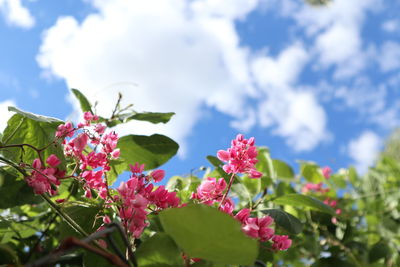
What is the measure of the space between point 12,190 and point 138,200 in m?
0.36

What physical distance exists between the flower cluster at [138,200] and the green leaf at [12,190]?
0.24 metres

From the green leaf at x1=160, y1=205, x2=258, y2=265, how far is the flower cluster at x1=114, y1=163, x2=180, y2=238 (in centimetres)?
13

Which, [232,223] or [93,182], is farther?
[93,182]

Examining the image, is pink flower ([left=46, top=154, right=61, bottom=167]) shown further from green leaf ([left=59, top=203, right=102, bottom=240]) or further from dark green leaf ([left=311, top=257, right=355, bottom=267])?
dark green leaf ([left=311, top=257, right=355, bottom=267])

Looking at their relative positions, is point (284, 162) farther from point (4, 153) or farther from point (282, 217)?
point (4, 153)

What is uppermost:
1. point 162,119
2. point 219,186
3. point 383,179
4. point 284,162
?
point 383,179

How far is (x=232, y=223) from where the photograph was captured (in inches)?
14.1

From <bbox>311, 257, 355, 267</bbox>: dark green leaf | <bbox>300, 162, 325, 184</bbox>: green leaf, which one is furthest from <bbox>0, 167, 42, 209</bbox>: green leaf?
<bbox>300, 162, 325, 184</bbox>: green leaf

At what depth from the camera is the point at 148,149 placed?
841 millimetres

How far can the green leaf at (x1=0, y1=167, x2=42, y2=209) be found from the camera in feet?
2.41

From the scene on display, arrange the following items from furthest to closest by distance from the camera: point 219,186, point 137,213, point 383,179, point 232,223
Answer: point 383,179 < point 219,186 < point 137,213 < point 232,223

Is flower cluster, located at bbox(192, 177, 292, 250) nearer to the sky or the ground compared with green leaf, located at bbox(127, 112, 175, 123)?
nearer to the ground

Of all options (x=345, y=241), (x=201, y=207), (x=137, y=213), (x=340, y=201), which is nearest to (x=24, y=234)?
(x=137, y=213)

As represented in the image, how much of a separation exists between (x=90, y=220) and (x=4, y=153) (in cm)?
21
